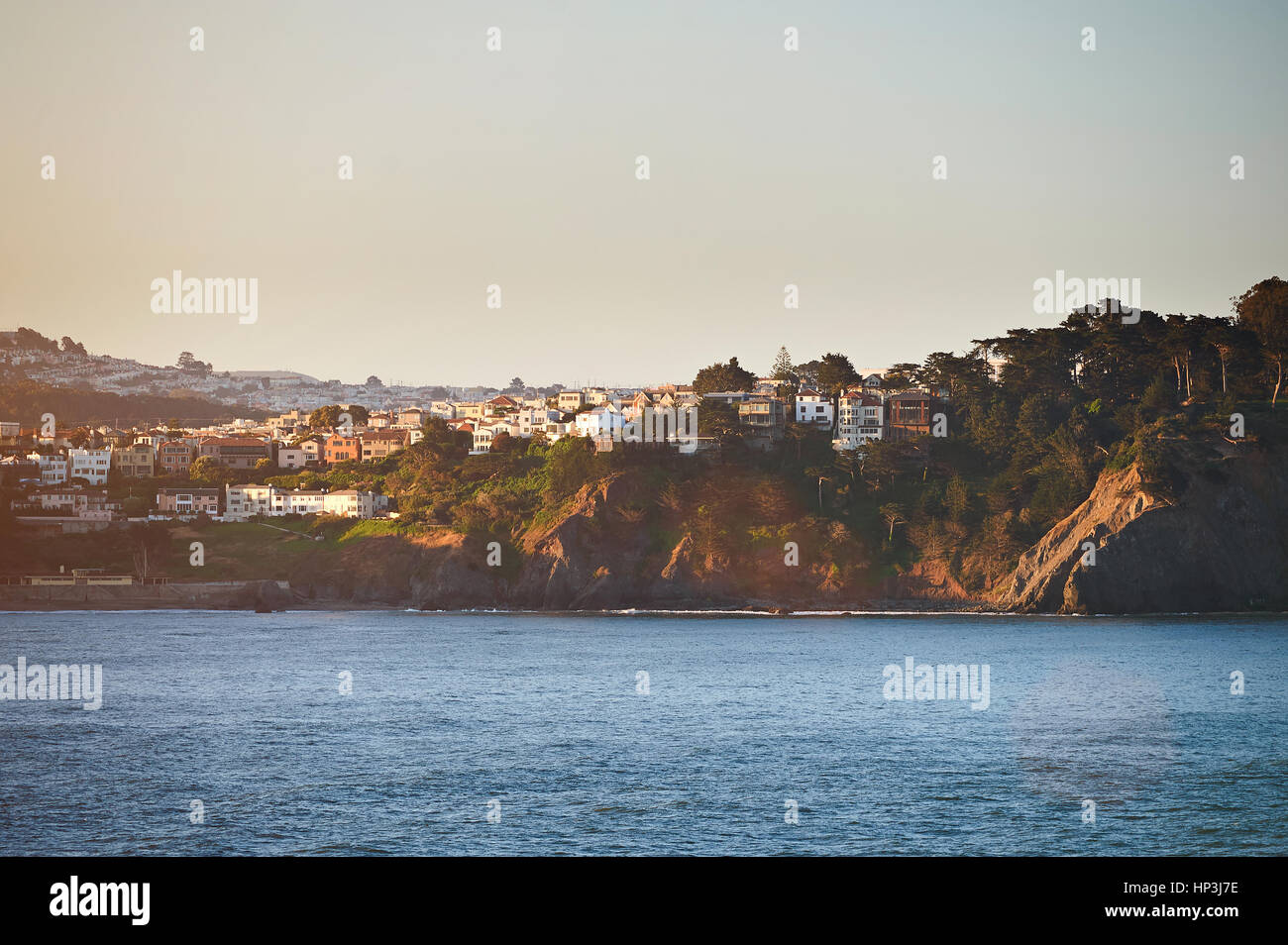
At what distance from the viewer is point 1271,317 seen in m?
79.8

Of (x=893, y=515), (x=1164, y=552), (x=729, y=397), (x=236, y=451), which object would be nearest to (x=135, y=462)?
(x=236, y=451)

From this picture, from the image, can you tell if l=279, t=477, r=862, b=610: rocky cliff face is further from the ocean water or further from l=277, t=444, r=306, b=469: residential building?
l=277, t=444, r=306, b=469: residential building

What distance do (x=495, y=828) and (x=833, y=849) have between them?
19.2 ft

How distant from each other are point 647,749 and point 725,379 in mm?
71650

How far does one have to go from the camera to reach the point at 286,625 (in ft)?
208

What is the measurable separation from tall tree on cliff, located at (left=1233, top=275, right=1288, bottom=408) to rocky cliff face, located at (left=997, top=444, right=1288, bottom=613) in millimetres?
14843

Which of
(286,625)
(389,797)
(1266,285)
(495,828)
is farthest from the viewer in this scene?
(1266,285)

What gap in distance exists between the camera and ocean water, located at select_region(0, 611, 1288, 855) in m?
20.3

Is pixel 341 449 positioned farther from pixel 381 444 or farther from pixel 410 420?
pixel 410 420

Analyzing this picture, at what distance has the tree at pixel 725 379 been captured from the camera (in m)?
98.6

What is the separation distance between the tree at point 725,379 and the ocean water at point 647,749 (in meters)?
45.7

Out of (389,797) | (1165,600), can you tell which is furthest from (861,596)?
(389,797)

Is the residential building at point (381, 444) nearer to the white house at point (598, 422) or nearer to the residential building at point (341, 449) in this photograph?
the residential building at point (341, 449)
